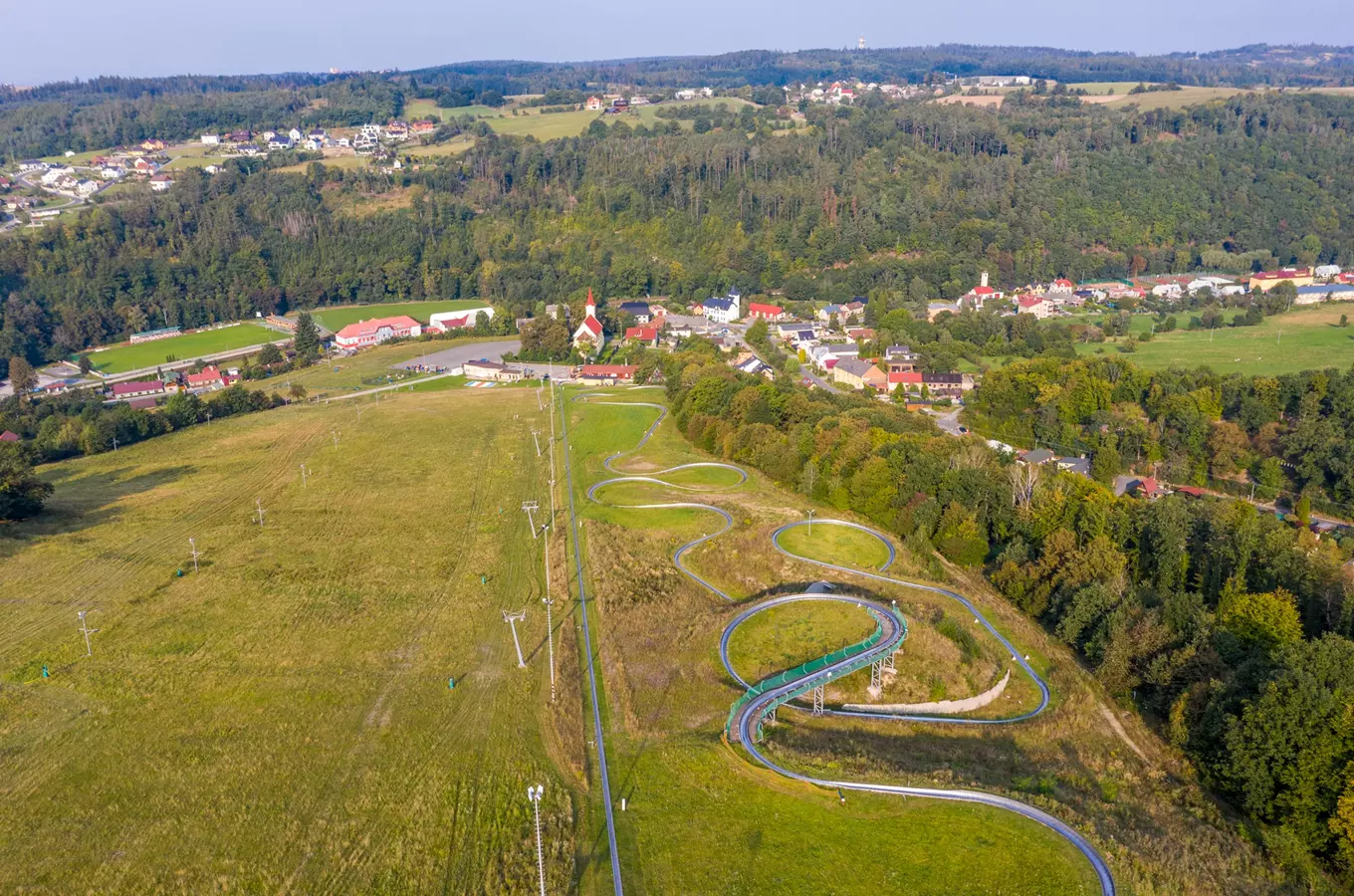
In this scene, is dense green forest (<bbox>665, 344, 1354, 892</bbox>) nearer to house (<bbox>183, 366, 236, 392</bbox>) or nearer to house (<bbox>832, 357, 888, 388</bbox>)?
house (<bbox>832, 357, 888, 388</bbox>)

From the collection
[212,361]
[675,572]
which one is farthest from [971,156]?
[675,572]

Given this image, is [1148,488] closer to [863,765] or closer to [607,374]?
[863,765]

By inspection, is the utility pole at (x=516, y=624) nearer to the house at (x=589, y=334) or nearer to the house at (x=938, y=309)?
the house at (x=589, y=334)

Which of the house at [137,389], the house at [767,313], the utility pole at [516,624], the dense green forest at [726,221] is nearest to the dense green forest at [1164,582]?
the utility pole at [516,624]

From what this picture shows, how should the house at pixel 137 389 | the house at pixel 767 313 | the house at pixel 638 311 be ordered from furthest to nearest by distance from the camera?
1. the house at pixel 767 313
2. the house at pixel 638 311
3. the house at pixel 137 389

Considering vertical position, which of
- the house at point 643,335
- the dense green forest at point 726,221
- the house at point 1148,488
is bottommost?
the house at point 1148,488

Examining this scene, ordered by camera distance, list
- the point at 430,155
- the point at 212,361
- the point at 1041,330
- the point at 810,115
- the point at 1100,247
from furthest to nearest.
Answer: the point at 810,115
the point at 430,155
the point at 1100,247
the point at 212,361
the point at 1041,330

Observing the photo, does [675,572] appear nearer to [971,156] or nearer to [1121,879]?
[1121,879]
